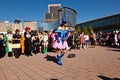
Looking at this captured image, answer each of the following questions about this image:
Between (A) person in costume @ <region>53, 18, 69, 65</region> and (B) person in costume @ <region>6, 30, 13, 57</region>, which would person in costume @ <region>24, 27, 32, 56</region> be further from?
(A) person in costume @ <region>53, 18, 69, 65</region>

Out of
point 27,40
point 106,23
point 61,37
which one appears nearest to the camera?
point 61,37

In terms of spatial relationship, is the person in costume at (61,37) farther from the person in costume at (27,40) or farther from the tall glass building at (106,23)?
the tall glass building at (106,23)

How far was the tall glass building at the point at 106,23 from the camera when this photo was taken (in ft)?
291

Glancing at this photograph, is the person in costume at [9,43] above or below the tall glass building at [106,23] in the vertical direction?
below

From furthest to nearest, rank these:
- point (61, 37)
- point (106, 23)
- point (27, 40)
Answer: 1. point (106, 23)
2. point (27, 40)
3. point (61, 37)

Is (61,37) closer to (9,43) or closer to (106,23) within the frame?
(9,43)

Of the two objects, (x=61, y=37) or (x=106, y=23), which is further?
(x=106, y=23)

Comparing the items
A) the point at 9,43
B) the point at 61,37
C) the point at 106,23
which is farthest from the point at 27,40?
the point at 106,23

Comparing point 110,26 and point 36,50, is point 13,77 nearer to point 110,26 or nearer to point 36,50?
point 36,50

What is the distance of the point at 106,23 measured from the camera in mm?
98438

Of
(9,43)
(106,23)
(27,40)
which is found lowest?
(9,43)

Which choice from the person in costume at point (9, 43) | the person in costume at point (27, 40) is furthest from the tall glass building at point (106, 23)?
the person in costume at point (9, 43)

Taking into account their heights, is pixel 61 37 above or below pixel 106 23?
below

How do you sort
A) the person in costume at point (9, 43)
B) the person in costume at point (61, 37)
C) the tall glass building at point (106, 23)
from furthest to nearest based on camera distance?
the tall glass building at point (106, 23) → the person in costume at point (9, 43) → the person in costume at point (61, 37)
